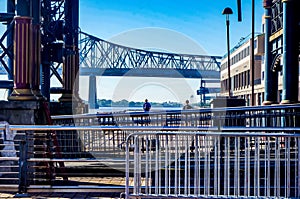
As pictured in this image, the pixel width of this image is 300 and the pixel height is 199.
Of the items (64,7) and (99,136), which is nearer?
(99,136)

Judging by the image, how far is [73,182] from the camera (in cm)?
695

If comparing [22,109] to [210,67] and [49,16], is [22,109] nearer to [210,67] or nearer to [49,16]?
[49,16]

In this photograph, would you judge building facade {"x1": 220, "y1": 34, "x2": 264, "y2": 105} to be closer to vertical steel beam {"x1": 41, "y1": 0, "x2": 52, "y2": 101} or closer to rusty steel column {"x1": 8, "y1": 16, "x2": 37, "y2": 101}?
vertical steel beam {"x1": 41, "y1": 0, "x2": 52, "y2": 101}

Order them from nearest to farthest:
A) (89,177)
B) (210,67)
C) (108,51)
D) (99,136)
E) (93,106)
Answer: (89,177)
(99,136)
(93,106)
(108,51)
(210,67)

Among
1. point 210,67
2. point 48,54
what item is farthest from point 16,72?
point 210,67

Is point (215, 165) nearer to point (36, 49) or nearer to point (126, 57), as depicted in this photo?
point (36, 49)

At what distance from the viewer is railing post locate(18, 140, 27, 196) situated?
19.4 ft

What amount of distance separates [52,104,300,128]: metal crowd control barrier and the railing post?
363 cm

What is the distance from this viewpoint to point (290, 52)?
40.7 ft

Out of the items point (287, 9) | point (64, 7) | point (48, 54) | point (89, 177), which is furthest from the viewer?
point (64, 7)

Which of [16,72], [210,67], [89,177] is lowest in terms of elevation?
[89,177]

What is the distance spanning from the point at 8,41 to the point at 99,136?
344 centimetres

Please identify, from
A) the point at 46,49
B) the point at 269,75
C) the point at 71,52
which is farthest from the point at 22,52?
the point at 269,75

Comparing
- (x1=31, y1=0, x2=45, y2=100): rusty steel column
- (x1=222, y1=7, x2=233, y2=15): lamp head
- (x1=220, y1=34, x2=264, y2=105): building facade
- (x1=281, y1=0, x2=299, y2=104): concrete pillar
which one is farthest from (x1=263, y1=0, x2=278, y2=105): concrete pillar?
(x1=220, y1=34, x2=264, y2=105): building facade
